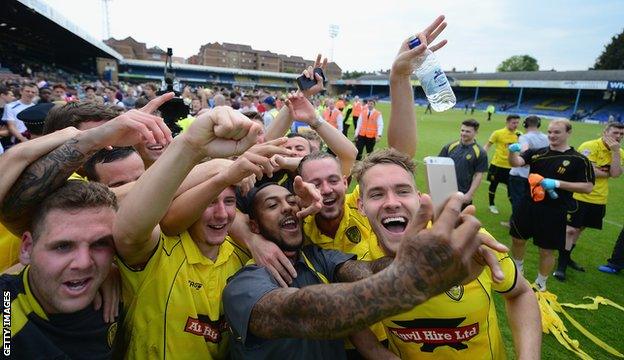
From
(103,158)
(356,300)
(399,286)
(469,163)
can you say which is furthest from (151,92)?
(399,286)

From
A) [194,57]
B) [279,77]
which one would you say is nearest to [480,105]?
[279,77]

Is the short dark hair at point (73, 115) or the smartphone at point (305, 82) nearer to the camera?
the short dark hair at point (73, 115)

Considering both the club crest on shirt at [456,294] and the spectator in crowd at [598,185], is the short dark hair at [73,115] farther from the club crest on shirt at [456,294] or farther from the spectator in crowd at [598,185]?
the spectator in crowd at [598,185]

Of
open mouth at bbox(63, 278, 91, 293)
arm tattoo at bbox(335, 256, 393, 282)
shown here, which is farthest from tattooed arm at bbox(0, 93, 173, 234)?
arm tattoo at bbox(335, 256, 393, 282)

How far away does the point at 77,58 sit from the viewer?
4925cm

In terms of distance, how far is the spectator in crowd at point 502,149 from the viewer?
27.5 feet

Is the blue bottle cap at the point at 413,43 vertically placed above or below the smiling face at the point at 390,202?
above

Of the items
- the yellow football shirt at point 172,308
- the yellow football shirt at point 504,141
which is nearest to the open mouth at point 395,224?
the yellow football shirt at point 172,308

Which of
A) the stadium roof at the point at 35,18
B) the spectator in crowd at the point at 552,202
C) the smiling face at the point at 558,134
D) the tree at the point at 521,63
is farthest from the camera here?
the tree at the point at 521,63

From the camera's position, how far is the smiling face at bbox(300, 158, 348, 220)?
277 cm

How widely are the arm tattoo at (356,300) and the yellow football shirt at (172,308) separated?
615 millimetres

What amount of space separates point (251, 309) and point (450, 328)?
46.5 inches

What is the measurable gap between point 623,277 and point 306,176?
6084 millimetres

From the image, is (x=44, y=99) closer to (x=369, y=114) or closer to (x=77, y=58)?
(x=369, y=114)
